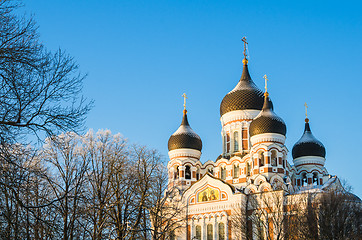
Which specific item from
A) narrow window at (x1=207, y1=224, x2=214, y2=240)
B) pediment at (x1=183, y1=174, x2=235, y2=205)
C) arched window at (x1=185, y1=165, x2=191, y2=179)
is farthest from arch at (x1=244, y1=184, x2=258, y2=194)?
arched window at (x1=185, y1=165, x2=191, y2=179)

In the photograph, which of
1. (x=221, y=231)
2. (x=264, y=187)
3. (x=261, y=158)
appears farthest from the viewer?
(x=261, y=158)

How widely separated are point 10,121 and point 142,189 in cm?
1486

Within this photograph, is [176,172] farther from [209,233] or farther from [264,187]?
[264,187]

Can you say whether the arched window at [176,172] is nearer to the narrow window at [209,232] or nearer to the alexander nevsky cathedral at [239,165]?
the alexander nevsky cathedral at [239,165]

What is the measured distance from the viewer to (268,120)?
39.9 meters

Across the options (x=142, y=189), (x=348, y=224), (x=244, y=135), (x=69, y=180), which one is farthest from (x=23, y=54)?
(x=244, y=135)

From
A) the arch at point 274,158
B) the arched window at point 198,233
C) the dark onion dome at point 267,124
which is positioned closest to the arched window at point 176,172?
the arched window at point 198,233

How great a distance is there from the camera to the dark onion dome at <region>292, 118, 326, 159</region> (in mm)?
42812

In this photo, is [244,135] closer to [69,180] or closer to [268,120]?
[268,120]

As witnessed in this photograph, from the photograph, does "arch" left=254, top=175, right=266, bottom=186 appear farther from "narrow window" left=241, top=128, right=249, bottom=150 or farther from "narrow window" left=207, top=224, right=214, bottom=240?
"narrow window" left=241, top=128, right=249, bottom=150

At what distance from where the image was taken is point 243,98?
1753 inches

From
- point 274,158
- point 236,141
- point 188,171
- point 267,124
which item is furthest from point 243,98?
point 188,171

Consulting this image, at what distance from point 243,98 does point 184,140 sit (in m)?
6.51

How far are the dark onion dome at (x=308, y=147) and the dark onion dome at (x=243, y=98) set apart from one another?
471 cm
